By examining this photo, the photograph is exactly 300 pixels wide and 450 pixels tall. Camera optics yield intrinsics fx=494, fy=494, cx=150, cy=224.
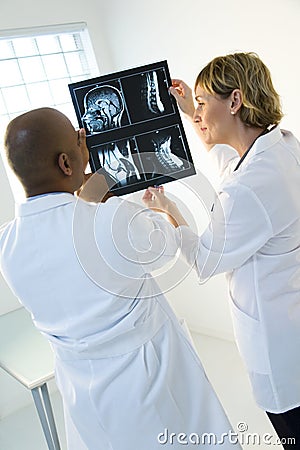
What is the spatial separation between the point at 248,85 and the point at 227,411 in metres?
1.54

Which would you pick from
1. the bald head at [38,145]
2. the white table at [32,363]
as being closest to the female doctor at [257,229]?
the bald head at [38,145]

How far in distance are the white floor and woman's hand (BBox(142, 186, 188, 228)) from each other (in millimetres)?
1177

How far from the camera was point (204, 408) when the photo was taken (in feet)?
3.64

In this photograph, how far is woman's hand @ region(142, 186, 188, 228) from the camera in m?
1.21

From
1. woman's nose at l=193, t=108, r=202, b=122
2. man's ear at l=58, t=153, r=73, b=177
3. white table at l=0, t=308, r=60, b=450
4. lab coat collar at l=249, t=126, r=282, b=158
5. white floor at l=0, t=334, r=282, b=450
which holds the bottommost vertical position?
white floor at l=0, t=334, r=282, b=450

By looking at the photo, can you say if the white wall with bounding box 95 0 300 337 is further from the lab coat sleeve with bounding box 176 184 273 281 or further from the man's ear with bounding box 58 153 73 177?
the man's ear with bounding box 58 153 73 177

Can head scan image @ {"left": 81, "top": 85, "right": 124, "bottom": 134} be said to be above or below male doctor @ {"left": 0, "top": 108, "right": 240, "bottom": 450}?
above

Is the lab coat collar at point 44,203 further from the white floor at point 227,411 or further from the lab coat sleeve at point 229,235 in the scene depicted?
the white floor at point 227,411

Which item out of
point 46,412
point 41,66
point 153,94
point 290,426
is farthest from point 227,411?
point 41,66

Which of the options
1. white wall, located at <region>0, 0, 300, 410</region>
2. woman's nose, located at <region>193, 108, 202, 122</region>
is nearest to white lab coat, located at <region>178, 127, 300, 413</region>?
woman's nose, located at <region>193, 108, 202, 122</region>

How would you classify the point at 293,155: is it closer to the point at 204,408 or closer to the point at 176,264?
the point at 176,264

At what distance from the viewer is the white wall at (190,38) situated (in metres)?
2.02

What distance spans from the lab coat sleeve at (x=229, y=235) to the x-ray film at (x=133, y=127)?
238 millimetres

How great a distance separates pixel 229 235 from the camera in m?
1.14
